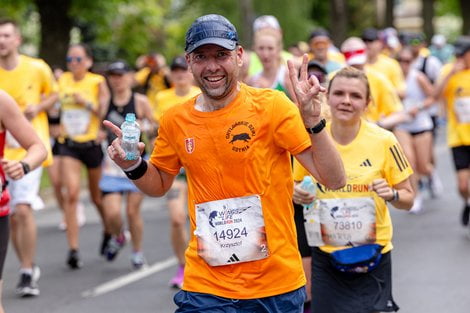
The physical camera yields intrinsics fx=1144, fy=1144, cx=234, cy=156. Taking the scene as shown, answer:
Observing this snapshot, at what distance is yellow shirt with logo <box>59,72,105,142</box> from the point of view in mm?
11609

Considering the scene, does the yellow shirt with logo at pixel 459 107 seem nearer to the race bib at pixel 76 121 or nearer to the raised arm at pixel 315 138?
the race bib at pixel 76 121

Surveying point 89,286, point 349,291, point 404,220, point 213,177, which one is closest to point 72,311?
point 89,286

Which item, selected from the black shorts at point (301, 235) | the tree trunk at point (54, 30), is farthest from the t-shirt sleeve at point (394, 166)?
the tree trunk at point (54, 30)

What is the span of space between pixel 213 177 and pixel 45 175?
1543 cm

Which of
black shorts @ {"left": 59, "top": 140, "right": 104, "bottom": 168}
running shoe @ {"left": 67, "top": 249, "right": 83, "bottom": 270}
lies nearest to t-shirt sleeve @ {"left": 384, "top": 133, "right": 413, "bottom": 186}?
running shoe @ {"left": 67, "top": 249, "right": 83, "bottom": 270}

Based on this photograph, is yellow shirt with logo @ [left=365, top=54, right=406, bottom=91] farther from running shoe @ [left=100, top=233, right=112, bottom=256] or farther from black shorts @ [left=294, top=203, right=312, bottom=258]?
black shorts @ [left=294, top=203, right=312, bottom=258]

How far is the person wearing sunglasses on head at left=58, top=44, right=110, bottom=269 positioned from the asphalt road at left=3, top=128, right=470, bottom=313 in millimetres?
630

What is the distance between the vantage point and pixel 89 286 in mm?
9859

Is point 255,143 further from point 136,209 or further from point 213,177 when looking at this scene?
point 136,209

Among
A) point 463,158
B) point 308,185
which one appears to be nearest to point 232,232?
point 308,185

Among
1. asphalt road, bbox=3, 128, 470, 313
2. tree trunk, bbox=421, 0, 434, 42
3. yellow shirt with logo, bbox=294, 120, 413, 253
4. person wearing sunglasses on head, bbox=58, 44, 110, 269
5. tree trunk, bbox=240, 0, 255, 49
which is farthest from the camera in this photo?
tree trunk, bbox=421, 0, 434, 42

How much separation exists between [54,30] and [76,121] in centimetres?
1230

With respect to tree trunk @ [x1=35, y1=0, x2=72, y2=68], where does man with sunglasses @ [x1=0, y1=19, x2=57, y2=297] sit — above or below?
below

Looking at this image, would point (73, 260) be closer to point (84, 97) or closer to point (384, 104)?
point (84, 97)
